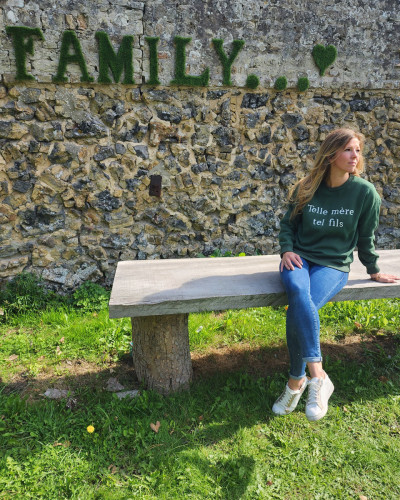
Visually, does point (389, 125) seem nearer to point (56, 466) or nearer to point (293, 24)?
point (293, 24)

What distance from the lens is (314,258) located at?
268cm

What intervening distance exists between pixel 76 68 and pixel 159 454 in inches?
135

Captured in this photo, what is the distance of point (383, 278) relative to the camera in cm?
277

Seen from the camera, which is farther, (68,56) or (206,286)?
(68,56)

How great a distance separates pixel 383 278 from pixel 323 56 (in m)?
2.97

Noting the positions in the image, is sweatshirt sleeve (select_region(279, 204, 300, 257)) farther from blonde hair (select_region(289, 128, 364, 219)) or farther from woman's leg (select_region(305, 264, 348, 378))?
woman's leg (select_region(305, 264, 348, 378))

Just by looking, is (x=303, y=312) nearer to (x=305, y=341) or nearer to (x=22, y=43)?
(x=305, y=341)

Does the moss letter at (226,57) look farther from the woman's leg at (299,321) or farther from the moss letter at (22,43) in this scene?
the woman's leg at (299,321)

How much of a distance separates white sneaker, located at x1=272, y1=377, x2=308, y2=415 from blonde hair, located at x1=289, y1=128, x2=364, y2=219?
1181mm

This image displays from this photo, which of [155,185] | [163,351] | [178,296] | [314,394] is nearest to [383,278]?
[314,394]

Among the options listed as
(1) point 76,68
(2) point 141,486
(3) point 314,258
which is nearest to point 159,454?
(2) point 141,486

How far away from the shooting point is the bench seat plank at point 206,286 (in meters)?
2.36

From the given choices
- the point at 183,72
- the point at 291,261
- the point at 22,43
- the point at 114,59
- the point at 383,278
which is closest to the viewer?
the point at 291,261

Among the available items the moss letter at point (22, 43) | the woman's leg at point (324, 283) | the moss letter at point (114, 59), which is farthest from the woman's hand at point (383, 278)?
the moss letter at point (22, 43)
